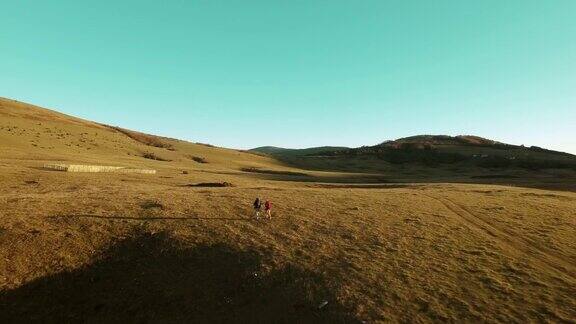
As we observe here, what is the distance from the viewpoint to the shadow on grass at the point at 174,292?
21.8 m

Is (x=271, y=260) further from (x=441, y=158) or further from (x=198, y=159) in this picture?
(x=441, y=158)

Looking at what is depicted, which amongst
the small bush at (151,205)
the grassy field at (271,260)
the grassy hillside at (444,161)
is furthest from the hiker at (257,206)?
the grassy hillside at (444,161)

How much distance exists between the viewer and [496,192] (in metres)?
53.7

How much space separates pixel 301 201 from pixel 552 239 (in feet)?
61.2

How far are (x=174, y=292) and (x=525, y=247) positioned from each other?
74.0ft

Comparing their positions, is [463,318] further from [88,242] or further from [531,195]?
[531,195]

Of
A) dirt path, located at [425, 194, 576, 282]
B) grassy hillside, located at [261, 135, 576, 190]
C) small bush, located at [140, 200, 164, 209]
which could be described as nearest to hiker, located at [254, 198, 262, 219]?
small bush, located at [140, 200, 164, 209]

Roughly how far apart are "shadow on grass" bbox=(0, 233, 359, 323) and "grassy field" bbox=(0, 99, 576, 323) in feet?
0.23

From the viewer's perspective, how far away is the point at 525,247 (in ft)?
101

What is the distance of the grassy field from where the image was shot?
2211cm

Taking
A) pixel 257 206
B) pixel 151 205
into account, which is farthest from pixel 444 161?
pixel 151 205

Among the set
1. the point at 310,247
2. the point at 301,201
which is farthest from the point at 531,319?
the point at 301,201

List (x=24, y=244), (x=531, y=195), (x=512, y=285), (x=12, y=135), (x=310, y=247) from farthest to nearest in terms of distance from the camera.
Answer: (x=12, y=135), (x=531, y=195), (x=310, y=247), (x=24, y=244), (x=512, y=285)

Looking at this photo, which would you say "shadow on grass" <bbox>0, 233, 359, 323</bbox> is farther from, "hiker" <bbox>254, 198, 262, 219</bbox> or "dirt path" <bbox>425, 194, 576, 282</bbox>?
"dirt path" <bbox>425, 194, 576, 282</bbox>
